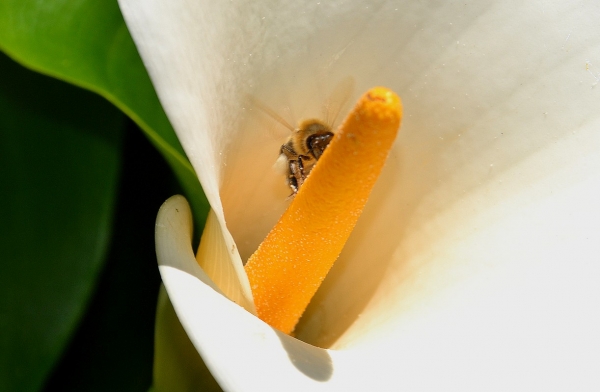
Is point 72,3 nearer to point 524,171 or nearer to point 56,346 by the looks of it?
point 56,346

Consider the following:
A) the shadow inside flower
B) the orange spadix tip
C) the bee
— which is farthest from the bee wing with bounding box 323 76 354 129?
the shadow inside flower

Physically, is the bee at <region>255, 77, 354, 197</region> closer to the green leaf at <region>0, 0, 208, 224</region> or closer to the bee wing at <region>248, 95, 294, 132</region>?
the bee wing at <region>248, 95, 294, 132</region>

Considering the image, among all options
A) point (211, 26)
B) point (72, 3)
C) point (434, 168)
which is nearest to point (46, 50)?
point (72, 3)

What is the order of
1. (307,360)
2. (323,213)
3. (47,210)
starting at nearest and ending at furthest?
(307,360), (323,213), (47,210)

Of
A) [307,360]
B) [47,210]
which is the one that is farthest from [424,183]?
[47,210]

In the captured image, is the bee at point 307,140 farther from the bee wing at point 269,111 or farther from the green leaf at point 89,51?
the green leaf at point 89,51

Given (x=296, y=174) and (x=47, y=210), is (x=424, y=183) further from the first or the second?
(x=47, y=210)
